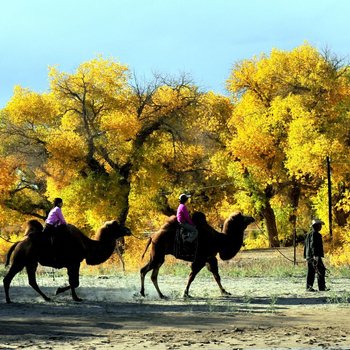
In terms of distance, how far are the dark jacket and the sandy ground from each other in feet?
3.38

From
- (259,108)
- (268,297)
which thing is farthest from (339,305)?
(259,108)

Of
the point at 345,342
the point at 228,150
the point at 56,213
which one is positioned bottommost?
the point at 345,342

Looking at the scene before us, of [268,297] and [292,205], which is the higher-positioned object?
[292,205]

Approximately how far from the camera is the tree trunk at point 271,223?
50.5m

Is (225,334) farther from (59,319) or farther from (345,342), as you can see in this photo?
(59,319)

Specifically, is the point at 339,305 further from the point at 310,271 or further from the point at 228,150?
the point at 228,150

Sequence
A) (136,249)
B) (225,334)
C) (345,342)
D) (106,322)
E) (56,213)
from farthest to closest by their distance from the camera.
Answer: (136,249)
(56,213)
(106,322)
(225,334)
(345,342)

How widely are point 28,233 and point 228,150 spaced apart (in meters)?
33.9

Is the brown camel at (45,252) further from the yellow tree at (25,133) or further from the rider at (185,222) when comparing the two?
the yellow tree at (25,133)

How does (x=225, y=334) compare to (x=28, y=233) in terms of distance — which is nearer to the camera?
(x=225, y=334)

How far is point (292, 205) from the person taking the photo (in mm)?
49719

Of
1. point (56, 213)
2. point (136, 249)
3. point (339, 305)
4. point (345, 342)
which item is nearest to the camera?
point (345, 342)

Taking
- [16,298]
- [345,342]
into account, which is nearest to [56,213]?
[16,298]

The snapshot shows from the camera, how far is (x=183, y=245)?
18.2 m
